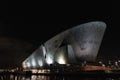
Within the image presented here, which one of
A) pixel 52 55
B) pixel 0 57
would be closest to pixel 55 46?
pixel 52 55

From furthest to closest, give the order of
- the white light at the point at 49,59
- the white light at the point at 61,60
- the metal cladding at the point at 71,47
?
the white light at the point at 49,59
the white light at the point at 61,60
the metal cladding at the point at 71,47

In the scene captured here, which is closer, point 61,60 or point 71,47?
point 61,60

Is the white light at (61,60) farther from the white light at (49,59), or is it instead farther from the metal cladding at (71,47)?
the white light at (49,59)

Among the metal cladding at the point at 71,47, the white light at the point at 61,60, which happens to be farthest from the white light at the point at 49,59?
the white light at the point at 61,60

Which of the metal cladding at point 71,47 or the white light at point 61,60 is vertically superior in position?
the metal cladding at point 71,47

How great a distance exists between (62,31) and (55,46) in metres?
2.76

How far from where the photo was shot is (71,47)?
1911 inches

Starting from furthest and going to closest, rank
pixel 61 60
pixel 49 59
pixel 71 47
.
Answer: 1. pixel 71 47
2. pixel 49 59
3. pixel 61 60

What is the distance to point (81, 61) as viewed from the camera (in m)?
48.7

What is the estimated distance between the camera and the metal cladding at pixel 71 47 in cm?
4678

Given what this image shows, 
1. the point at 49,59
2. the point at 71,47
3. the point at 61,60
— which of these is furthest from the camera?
the point at 71,47

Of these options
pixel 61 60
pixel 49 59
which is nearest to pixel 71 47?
pixel 61 60

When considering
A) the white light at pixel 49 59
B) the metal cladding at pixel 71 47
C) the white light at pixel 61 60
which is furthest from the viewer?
the white light at pixel 49 59

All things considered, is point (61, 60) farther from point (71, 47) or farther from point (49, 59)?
point (71, 47)
